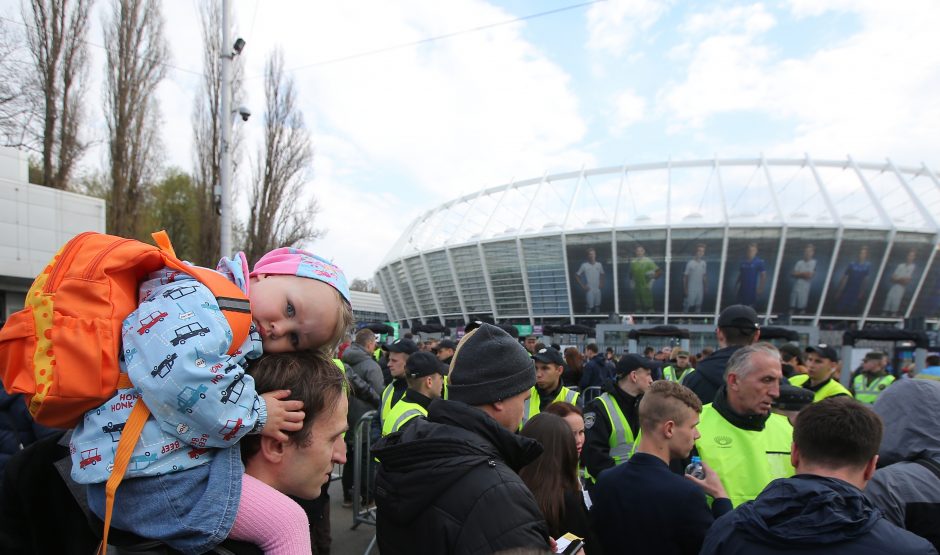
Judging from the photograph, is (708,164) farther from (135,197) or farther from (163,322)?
(163,322)

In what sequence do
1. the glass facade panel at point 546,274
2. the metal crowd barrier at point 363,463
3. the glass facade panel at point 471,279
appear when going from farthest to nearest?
1. the glass facade panel at point 471,279
2. the glass facade panel at point 546,274
3. the metal crowd barrier at point 363,463

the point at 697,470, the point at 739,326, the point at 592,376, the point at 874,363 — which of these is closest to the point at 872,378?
the point at 874,363

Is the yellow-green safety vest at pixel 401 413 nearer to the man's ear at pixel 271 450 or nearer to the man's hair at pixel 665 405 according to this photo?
the man's hair at pixel 665 405

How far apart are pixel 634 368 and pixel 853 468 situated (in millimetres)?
2946

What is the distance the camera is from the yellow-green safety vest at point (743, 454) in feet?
10.2

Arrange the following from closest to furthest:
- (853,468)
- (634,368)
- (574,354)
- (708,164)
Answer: (853,468)
(634,368)
(574,354)
(708,164)

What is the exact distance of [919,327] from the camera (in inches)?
1356

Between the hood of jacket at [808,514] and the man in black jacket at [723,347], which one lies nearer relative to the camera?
the hood of jacket at [808,514]

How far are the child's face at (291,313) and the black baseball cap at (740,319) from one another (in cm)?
412

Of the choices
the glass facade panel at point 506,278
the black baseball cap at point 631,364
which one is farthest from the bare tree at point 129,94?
the glass facade panel at point 506,278

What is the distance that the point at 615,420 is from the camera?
4.62 meters

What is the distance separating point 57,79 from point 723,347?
1841 centimetres

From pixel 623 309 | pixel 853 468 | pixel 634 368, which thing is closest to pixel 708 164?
pixel 623 309

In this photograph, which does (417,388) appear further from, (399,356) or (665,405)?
(665,405)
